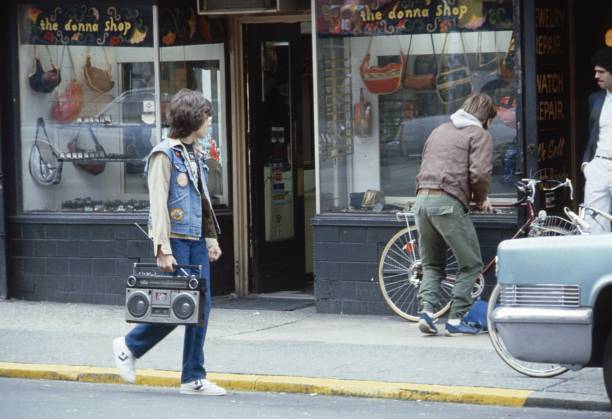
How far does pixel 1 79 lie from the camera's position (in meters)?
13.4

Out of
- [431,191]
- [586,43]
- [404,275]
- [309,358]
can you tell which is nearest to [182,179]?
[309,358]

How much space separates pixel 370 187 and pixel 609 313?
5125mm

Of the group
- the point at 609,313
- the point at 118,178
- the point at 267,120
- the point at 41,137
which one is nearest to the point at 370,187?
the point at 267,120

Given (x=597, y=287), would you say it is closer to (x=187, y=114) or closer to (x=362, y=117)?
(x=187, y=114)

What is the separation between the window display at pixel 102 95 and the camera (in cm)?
1300

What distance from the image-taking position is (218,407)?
8.54 meters

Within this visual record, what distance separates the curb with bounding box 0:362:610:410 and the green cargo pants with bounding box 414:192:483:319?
1860 mm

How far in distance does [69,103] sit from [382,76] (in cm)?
319

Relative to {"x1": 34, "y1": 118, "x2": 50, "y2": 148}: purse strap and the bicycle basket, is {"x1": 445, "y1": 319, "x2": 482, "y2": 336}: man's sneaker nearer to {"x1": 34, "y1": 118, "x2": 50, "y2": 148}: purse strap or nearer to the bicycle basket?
the bicycle basket

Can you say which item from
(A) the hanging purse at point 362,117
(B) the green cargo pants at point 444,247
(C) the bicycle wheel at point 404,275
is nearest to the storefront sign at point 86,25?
(A) the hanging purse at point 362,117

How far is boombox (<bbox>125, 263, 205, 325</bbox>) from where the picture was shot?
8500mm

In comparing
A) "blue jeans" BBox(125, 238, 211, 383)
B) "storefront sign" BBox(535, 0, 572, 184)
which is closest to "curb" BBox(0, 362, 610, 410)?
"blue jeans" BBox(125, 238, 211, 383)

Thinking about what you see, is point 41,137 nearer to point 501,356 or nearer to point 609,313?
point 501,356

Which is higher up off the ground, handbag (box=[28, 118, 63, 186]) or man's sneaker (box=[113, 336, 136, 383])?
handbag (box=[28, 118, 63, 186])
